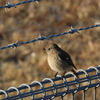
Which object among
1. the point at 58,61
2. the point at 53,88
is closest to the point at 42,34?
the point at 58,61

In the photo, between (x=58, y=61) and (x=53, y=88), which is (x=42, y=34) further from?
(x=53, y=88)

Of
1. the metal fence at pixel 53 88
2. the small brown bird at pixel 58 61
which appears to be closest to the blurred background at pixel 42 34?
the small brown bird at pixel 58 61

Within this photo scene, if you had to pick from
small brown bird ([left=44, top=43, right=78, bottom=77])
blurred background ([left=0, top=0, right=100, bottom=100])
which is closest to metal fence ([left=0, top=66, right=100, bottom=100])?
small brown bird ([left=44, top=43, right=78, bottom=77])

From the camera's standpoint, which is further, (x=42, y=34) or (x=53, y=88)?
(x=42, y=34)

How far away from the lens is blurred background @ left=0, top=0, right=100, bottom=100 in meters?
7.20

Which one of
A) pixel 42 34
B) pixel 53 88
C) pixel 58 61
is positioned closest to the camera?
pixel 53 88

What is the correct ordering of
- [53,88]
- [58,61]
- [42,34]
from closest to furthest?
[53,88] < [58,61] < [42,34]

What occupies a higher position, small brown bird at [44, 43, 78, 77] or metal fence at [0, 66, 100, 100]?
small brown bird at [44, 43, 78, 77]

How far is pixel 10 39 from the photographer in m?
8.26

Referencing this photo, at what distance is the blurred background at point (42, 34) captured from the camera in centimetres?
720

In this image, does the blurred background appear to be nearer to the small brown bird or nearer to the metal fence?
the small brown bird

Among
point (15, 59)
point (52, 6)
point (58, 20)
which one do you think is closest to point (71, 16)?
point (58, 20)

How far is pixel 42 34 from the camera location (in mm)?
8648

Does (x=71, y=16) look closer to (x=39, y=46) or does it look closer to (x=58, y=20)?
(x=58, y=20)
